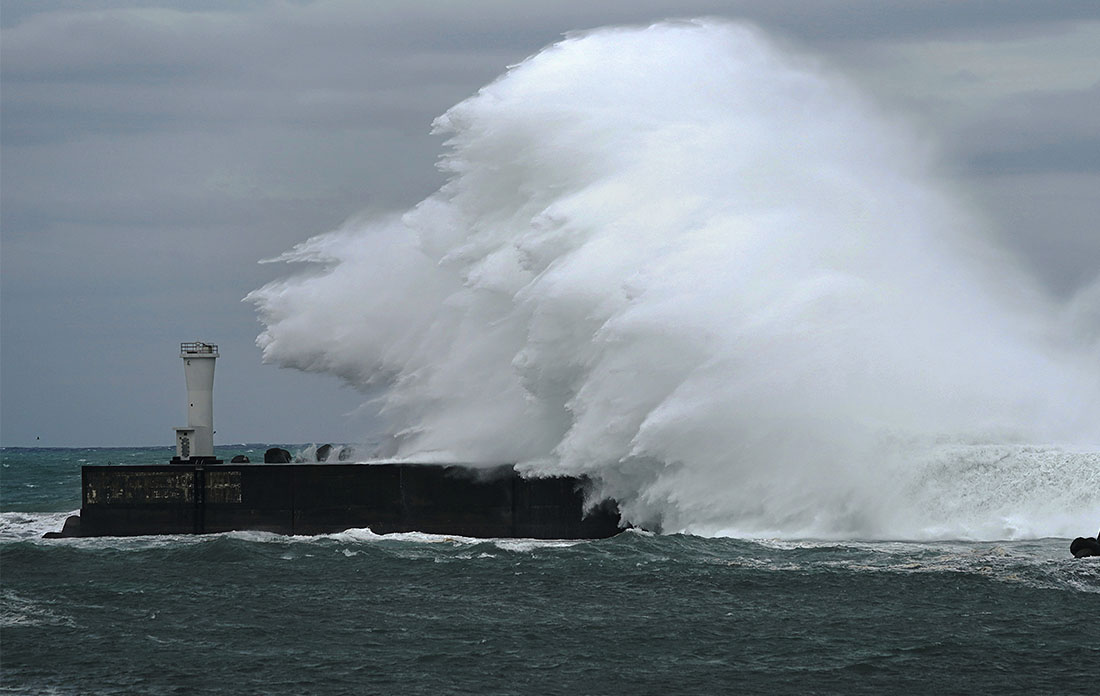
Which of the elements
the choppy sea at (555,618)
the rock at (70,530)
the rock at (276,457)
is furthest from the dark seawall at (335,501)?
the rock at (276,457)

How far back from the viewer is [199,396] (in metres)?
31.4

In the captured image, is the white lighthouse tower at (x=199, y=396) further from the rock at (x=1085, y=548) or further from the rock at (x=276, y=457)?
the rock at (x=1085, y=548)

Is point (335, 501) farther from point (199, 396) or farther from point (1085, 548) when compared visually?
point (1085, 548)

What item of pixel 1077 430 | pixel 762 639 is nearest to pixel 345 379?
pixel 1077 430

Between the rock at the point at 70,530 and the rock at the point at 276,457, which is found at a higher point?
the rock at the point at 276,457

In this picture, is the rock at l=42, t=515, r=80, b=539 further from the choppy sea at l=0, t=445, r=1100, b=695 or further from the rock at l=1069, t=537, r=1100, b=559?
the rock at l=1069, t=537, r=1100, b=559

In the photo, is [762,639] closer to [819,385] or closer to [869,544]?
[869,544]

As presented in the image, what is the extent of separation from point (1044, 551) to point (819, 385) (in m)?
5.02

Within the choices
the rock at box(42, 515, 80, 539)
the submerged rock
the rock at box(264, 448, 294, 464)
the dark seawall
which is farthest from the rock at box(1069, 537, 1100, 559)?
the rock at box(42, 515, 80, 539)

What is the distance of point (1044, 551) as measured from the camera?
78.4ft

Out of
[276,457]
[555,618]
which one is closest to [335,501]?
[276,457]

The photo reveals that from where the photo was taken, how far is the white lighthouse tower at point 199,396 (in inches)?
1222

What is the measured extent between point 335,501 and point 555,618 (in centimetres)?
1000

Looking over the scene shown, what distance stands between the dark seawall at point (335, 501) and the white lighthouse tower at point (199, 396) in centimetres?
171
